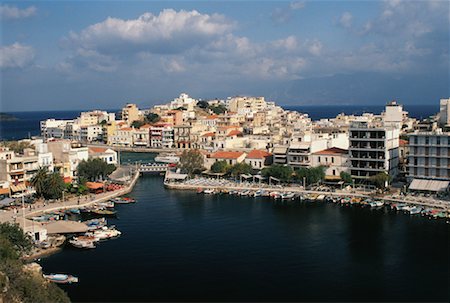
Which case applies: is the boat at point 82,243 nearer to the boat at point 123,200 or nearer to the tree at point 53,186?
the tree at point 53,186

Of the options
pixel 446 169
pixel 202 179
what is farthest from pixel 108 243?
Result: pixel 446 169

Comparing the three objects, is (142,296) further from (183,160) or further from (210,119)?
(210,119)

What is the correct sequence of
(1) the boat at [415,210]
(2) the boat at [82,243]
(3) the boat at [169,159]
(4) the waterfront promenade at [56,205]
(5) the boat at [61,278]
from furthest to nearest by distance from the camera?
(3) the boat at [169,159], (1) the boat at [415,210], (4) the waterfront promenade at [56,205], (2) the boat at [82,243], (5) the boat at [61,278]

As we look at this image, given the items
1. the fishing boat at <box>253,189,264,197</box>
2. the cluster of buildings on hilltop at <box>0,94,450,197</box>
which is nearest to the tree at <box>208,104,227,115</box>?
the cluster of buildings on hilltop at <box>0,94,450,197</box>

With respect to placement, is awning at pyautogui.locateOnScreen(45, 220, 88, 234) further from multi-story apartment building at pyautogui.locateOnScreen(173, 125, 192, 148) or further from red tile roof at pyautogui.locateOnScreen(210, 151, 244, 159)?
multi-story apartment building at pyautogui.locateOnScreen(173, 125, 192, 148)

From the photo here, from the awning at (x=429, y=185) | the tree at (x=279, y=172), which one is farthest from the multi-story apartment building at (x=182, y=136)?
the awning at (x=429, y=185)

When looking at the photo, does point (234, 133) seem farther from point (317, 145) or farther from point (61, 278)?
point (61, 278)
